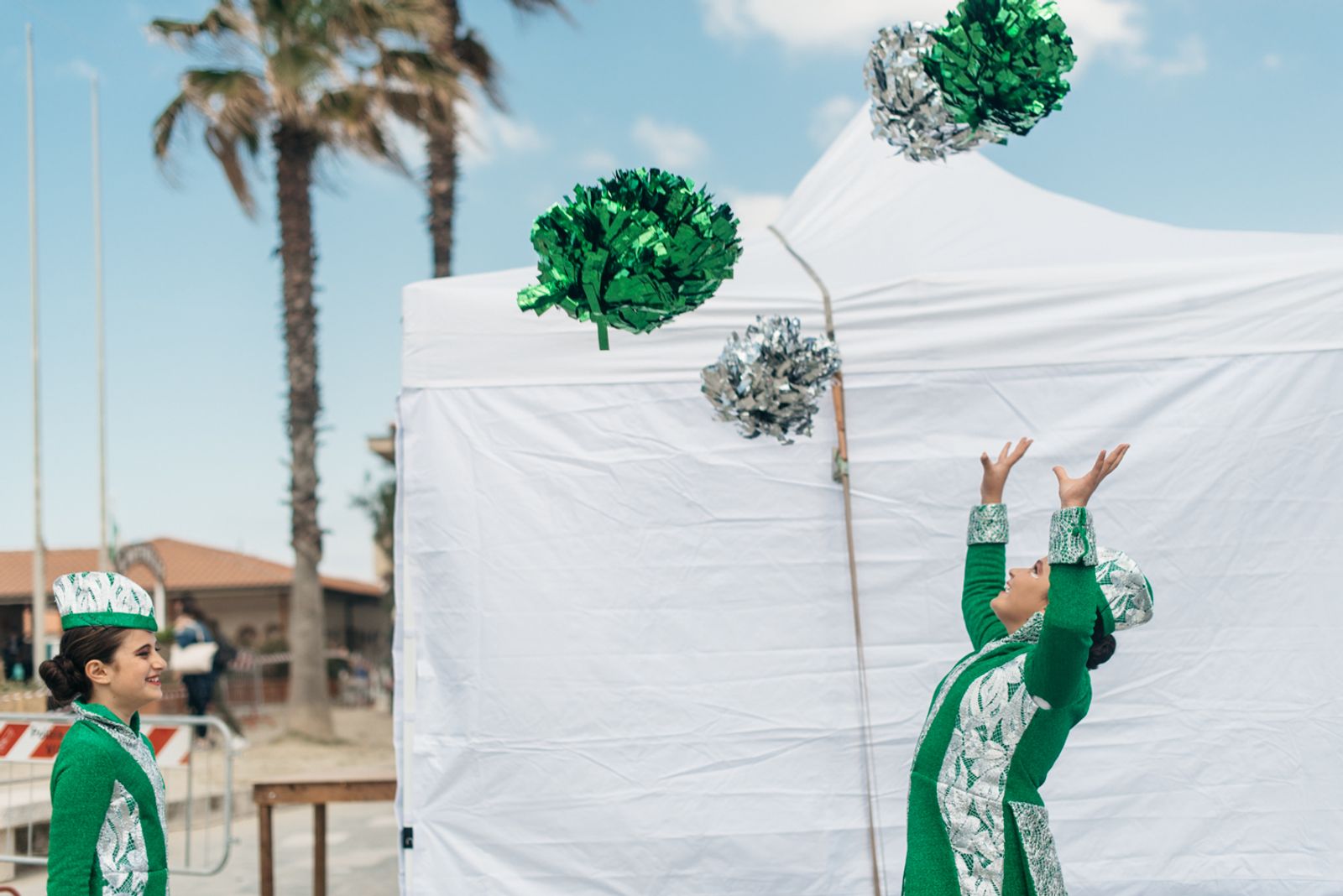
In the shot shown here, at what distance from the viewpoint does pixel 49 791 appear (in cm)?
613

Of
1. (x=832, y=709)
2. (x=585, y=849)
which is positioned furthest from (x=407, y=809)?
(x=832, y=709)

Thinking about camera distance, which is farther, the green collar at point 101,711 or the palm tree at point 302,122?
the palm tree at point 302,122

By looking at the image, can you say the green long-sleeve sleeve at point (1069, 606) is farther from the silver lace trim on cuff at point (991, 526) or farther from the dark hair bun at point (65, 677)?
the dark hair bun at point (65, 677)

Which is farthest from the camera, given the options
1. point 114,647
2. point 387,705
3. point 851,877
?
point 387,705

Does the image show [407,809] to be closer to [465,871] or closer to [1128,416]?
[465,871]

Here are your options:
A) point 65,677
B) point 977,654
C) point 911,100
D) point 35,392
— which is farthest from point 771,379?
point 35,392

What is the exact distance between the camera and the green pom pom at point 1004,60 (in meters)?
2.86

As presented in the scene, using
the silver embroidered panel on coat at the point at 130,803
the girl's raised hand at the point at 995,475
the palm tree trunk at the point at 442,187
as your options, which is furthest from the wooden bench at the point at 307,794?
the palm tree trunk at the point at 442,187

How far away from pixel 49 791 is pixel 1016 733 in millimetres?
5235

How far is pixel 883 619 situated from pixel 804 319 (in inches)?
41.8

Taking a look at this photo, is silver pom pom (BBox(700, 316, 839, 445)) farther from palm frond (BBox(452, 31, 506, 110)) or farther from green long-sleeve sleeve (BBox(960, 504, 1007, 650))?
palm frond (BBox(452, 31, 506, 110))

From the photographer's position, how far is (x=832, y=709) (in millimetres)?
4285

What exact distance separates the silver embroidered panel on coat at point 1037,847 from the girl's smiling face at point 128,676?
1.75 meters

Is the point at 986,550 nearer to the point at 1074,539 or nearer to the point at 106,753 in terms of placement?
the point at 1074,539
